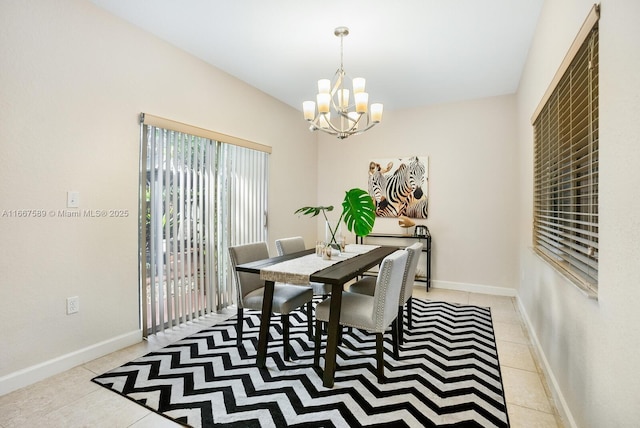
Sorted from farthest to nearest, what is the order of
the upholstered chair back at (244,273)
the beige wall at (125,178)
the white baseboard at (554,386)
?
the upholstered chair back at (244,273), the white baseboard at (554,386), the beige wall at (125,178)

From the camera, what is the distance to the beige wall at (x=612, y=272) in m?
1.00

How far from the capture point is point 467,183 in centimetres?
430

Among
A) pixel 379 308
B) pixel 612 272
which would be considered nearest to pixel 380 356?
pixel 379 308

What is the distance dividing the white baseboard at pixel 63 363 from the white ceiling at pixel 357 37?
→ 2.53m

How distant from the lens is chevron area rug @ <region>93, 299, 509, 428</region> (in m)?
1.68

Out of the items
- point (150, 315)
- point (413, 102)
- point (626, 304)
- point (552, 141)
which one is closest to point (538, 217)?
point (552, 141)

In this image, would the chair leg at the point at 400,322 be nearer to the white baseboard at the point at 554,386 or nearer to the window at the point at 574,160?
the white baseboard at the point at 554,386

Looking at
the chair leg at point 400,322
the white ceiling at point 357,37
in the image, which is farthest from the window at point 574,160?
the chair leg at point 400,322

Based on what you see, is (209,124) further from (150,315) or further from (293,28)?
(150,315)

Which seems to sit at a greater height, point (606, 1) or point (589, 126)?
point (606, 1)

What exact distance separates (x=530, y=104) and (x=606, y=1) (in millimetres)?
1973

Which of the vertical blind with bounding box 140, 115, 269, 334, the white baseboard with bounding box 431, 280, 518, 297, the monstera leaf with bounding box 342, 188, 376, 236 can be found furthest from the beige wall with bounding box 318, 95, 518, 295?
the vertical blind with bounding box 140, 115, 269, 334

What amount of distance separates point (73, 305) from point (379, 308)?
84.0 inches

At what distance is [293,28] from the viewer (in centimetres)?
259
